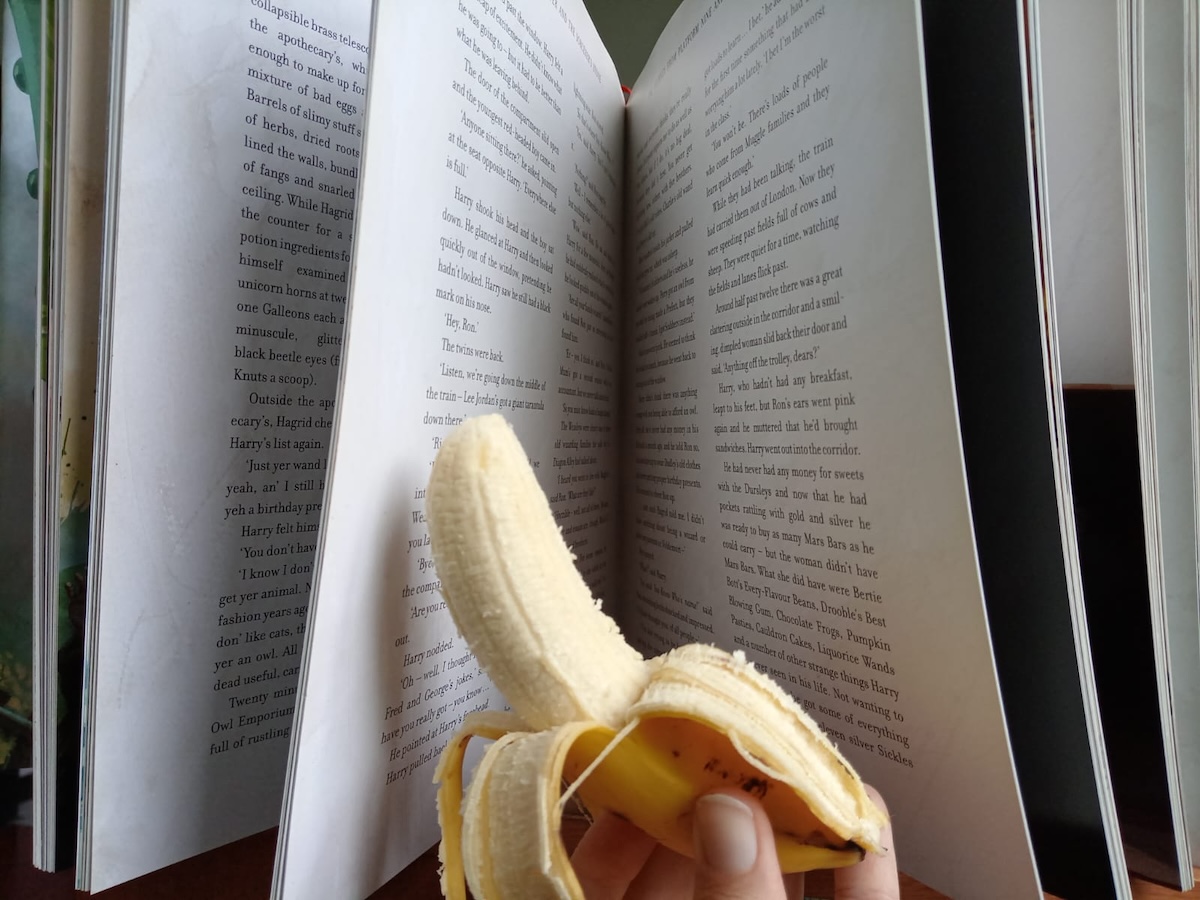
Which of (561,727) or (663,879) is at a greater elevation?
(561,727)

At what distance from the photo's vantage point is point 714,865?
199 mm

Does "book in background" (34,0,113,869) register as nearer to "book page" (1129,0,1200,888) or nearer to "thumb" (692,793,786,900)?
"thumb" (692,793,786,900)

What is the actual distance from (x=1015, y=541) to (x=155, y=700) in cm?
36

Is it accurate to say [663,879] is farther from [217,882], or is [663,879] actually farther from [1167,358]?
[1167,358]

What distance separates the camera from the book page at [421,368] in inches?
8.8

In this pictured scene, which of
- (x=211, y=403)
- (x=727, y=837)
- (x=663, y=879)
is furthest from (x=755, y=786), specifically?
(x=211, y=403)

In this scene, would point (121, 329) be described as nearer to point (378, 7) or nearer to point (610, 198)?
point (378, 7)

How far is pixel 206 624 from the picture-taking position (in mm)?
270

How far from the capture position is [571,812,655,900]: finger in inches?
10.7

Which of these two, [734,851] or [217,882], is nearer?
[734,851]

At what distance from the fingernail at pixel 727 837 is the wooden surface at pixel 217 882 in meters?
0.16

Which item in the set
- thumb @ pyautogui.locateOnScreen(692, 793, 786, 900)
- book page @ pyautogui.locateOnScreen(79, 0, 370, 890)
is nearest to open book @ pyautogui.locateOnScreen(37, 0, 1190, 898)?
book page @ pyautogui.locateOnScreen(79, 0, 370, 890)

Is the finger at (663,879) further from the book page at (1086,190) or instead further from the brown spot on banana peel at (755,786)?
the book page at (1086,190)

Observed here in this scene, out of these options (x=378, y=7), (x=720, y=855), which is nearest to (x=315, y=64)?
(x=378, y=7)
